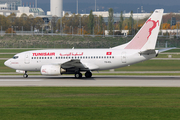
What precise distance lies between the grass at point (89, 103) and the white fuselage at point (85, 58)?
843cm

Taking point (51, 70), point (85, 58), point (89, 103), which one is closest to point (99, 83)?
point (85, 58)

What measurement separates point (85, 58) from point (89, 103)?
15937 millimetres

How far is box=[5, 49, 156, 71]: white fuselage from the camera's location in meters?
35.6

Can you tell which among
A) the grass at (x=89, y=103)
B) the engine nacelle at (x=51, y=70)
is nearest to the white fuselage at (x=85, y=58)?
the engine nacelle at (x=51, y=70)

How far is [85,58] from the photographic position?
36.5 metres

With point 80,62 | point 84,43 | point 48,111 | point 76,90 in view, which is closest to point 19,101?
point 48,111

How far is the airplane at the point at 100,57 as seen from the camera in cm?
3503

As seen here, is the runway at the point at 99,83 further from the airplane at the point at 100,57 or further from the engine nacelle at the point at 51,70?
the airplane at the point at 100,57

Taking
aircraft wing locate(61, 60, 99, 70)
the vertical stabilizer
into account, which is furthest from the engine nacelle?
the vertical stabilizer

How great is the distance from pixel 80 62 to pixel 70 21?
Result: 125 m

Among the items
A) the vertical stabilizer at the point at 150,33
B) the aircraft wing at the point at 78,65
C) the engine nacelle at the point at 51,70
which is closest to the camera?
the engine nacelle at the point at 51,70

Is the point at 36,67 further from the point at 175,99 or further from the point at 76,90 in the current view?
the point at 175,99

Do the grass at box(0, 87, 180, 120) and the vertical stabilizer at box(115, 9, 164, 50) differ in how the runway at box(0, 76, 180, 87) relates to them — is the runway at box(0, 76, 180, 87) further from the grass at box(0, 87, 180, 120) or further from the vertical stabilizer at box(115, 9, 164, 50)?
the vertical stabilizer at box(115, 9, 164, 50)

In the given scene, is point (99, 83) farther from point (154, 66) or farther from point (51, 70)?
point (154, 66)
